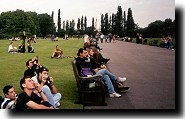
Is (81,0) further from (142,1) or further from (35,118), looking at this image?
(35,118)

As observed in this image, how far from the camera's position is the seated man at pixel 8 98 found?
21.3ft

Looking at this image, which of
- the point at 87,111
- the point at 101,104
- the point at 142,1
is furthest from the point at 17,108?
the point at 142,1

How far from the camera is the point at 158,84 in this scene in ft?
31.3

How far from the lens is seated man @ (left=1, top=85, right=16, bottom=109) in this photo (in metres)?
6.51

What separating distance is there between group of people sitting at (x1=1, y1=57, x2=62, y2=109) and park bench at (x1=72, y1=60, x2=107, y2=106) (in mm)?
599

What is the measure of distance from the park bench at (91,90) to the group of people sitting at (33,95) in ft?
1.97

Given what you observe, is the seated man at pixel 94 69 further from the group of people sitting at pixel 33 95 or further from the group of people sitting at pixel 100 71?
the group of people sitting at pixel 33 95

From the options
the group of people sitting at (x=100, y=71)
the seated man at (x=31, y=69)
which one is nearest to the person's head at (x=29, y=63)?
the seated man at (x=31, y=69)

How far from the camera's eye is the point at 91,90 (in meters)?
7.42

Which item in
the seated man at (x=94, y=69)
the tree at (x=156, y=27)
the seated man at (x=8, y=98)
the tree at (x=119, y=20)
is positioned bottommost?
the seated man at (x=8, y=98)

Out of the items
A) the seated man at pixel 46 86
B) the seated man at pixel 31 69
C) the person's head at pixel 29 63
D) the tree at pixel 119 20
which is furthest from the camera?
the tree at pixel 119 20

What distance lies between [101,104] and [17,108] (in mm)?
2073

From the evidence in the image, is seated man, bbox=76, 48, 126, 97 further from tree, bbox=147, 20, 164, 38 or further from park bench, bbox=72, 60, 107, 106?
tree, bbox=147, 20, 164, 38

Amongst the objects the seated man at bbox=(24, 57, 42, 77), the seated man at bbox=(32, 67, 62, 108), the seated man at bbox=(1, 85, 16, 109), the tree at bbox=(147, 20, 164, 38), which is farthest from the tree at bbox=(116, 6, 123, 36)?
the seated man at bbox=(1, 85, 16, 109)
